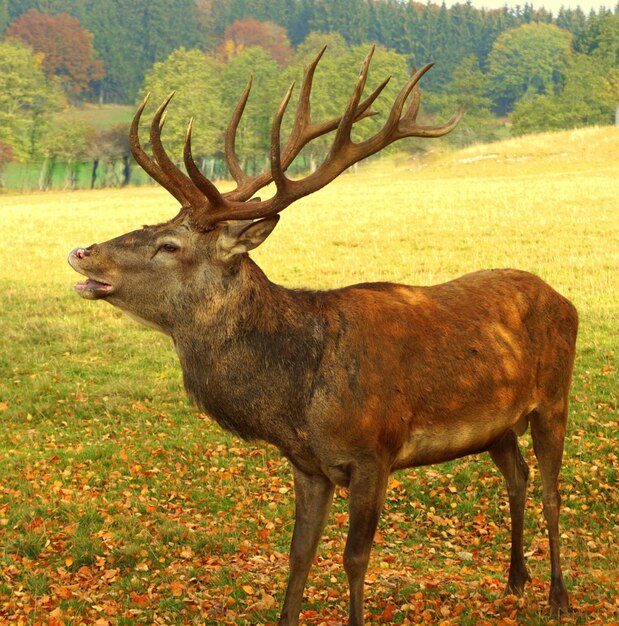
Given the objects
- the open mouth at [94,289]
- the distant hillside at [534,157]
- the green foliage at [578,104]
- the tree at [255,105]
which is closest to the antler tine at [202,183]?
the open mouth at [94,289]

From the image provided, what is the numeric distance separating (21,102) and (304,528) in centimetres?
9643

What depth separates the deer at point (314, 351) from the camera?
5.79 metres

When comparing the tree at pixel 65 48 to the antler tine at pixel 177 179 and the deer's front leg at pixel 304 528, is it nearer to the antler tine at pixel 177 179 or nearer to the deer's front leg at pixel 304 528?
the antler tine at pixel 177 179

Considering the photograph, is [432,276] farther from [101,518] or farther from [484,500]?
[101,518]

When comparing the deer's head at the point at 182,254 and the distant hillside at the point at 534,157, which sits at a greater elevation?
the deer's head at the point at 182,254

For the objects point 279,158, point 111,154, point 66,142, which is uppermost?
point 279,158

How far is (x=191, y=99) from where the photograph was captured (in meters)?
91.0

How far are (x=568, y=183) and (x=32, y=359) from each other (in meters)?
28.5

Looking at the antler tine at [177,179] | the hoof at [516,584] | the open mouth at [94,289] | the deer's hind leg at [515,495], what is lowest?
the hoof at [516,584]

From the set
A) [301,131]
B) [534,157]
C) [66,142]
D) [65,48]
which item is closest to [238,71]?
[66,142]

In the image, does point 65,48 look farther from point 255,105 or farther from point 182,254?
point 182,254

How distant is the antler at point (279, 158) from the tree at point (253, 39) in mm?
168536

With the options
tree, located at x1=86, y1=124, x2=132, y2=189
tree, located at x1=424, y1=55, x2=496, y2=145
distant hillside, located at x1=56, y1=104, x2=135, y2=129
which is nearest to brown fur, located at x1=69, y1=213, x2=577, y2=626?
tree, located at x1=86, y1=124, x2=132, y2=189

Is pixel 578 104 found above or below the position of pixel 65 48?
above
